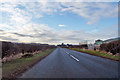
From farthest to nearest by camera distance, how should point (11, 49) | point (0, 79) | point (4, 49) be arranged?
point (11, 49) → point (4, 49) → point (0, 79)

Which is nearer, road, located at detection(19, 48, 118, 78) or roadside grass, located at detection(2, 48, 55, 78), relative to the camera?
road, located at detection(19, 48, 118, 78)

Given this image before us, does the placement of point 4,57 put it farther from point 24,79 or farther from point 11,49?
point 24,79

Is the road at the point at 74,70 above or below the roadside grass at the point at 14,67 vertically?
above

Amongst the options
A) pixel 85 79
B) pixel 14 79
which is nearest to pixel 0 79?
pixel 14 79

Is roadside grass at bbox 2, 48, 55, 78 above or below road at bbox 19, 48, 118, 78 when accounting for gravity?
below

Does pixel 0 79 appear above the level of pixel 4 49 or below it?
below

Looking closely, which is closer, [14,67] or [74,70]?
[74,70]

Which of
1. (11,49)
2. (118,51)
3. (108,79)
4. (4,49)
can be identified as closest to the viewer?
(108,79)

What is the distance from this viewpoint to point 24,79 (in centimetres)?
588

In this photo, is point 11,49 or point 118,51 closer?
point 11,49

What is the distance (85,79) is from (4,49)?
9795 millimetres

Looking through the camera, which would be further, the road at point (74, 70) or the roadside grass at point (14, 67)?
the roadside grass at point (14, 67)

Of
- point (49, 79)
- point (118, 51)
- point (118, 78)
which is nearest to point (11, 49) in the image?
point (49, 79)

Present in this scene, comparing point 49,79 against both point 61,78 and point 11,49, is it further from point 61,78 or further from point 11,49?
point 11,49
